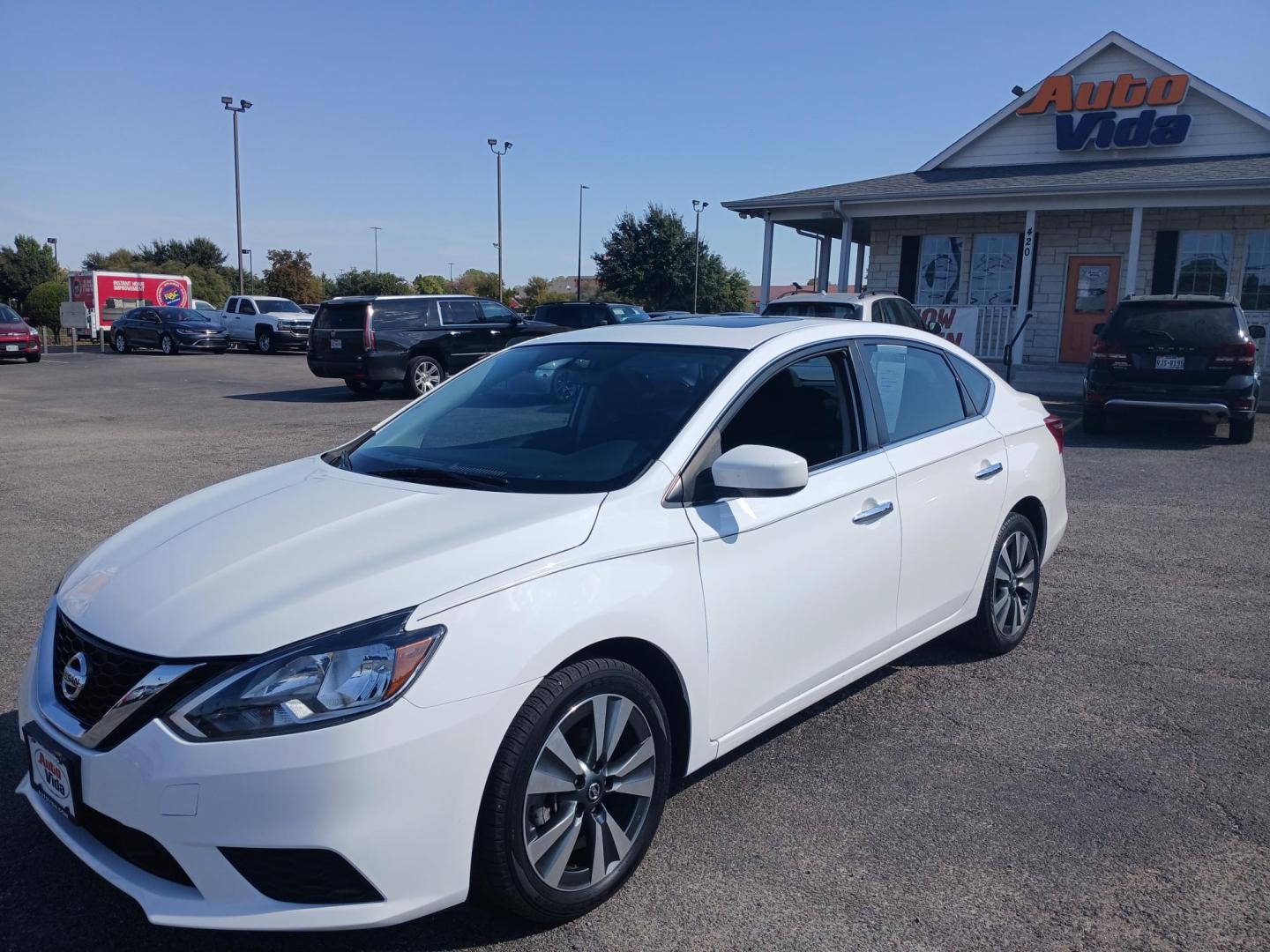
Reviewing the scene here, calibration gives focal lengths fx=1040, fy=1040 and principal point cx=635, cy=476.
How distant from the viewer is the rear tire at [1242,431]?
39.1 feet

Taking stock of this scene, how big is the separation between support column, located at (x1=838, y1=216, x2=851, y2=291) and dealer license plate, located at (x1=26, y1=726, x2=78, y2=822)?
20.1 m

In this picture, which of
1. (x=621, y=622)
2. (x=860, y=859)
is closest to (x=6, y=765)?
(x=621, y=622)

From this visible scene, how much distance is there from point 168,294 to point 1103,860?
158 feet

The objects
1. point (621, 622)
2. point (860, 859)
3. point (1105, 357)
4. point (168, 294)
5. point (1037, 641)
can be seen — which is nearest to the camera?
point (621, 622)

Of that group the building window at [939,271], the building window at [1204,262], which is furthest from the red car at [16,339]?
the building window at [1204,262]

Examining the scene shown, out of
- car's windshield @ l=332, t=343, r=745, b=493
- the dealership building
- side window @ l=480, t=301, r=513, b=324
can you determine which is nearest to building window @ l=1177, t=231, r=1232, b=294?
the dealership building

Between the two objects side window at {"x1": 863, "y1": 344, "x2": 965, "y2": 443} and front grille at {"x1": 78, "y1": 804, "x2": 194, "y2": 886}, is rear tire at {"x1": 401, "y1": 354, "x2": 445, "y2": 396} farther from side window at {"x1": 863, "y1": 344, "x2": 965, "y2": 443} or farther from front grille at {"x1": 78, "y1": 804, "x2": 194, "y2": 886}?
front grille at {"x1": 78, "y1": 804, "x2": 194, "y2": 886}

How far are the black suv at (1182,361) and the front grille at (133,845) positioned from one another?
11.9m

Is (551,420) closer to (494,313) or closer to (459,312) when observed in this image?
(459,312)

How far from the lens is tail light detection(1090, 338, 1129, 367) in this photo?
12.0 m

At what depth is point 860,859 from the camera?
3.18 meters

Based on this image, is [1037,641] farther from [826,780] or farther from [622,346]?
[622,346]

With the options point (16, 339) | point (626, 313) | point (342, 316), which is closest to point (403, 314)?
point (342, 316)

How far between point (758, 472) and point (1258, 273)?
787 inches
